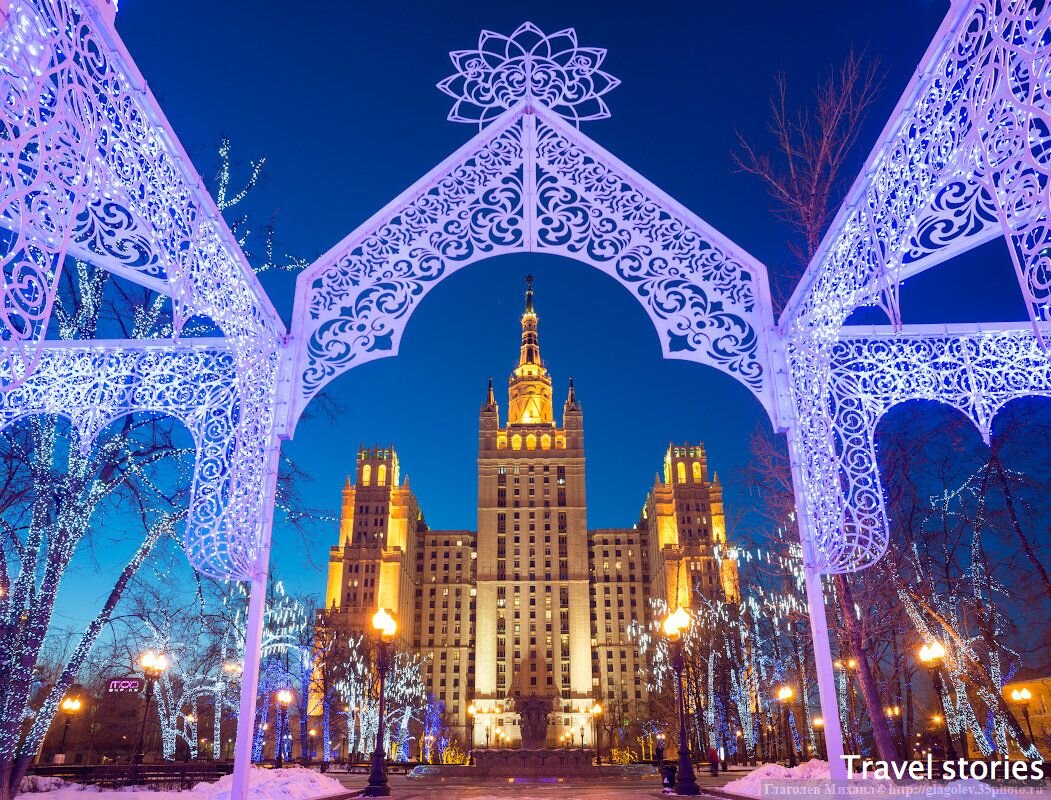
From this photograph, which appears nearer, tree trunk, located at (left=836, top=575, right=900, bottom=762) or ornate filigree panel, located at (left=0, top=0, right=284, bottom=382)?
ornate filigree panel, located at (left=0, top=0, right=284, bottom=382)

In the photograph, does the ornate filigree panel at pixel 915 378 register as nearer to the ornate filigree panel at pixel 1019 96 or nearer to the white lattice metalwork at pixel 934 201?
the white lattice metalwork at pixel 934 201

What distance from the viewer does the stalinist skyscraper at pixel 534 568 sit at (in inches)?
2643

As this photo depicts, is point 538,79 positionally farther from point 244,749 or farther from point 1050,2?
point 244,749

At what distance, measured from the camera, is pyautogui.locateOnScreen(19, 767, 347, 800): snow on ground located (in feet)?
31.7

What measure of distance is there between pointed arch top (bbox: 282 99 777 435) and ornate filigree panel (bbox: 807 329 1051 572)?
2.44ft

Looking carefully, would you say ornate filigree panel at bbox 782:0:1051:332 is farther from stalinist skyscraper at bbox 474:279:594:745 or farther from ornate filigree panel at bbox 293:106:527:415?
stalinist skyscraper at bbox 474:279:594:745

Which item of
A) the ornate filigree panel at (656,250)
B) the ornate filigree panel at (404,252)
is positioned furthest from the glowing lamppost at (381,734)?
the ornate filigree panel at (656,250)

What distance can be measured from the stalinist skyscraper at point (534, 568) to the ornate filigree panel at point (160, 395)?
60.0 meters

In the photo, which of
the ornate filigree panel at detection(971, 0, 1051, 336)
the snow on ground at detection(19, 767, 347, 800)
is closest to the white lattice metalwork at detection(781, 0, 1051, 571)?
the ornate filigree panel at detection(971, 0, 1051, 336)

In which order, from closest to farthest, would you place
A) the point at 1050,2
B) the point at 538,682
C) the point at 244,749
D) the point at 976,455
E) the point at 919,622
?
the point at 1050,2, the point at 244,749, the point at 919,622, the point at 976,455, the point at 538,682

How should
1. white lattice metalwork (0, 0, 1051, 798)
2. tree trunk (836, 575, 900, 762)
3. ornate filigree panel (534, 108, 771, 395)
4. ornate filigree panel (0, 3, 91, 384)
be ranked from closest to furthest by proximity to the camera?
ornate filigree panel (0, 3, 91, 384), white lattice metalwork (0, 0, 1051, 798), ornate filigree panel (534, 108, 771, 395), tree trunk (836, 575, 900, 762)

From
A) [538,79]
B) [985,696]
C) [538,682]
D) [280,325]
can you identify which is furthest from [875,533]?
[538,682]

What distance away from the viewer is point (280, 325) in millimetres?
7227

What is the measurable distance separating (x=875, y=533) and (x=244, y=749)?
18.7ft
